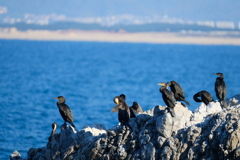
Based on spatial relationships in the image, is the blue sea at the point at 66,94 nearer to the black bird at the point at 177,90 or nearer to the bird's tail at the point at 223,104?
the black bird at the point at 177,90

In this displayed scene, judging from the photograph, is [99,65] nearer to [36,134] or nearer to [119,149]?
[36,134]

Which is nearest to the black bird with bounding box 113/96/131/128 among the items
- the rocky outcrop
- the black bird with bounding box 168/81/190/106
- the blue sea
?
the rocky outcrop

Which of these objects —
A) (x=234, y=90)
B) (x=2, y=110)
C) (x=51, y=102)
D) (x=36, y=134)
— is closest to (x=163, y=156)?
(x=36, y=134)

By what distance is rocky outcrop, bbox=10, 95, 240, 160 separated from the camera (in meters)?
14.1

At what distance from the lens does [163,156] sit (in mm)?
14555

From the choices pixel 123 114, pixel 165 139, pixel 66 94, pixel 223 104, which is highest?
pixel 66 94

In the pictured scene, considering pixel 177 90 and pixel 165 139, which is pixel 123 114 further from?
pixel 177 90

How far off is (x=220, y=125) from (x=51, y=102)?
1492 inches

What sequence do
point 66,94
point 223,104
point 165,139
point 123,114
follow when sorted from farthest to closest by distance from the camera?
point 66,94, point 223,104, point 123,114, point 165,139

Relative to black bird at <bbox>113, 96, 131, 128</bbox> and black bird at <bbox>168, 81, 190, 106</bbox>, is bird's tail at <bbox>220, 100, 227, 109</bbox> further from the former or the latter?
black bird at <bbox>113, 96, 131, 128</bbox>

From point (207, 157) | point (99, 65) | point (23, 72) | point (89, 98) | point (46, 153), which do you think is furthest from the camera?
point (99, 65)

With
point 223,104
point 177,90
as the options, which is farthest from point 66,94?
point 223,104

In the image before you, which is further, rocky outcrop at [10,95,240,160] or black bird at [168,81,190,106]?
black bird at [168,81,190,106]

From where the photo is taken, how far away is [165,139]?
Result: 14883mm
